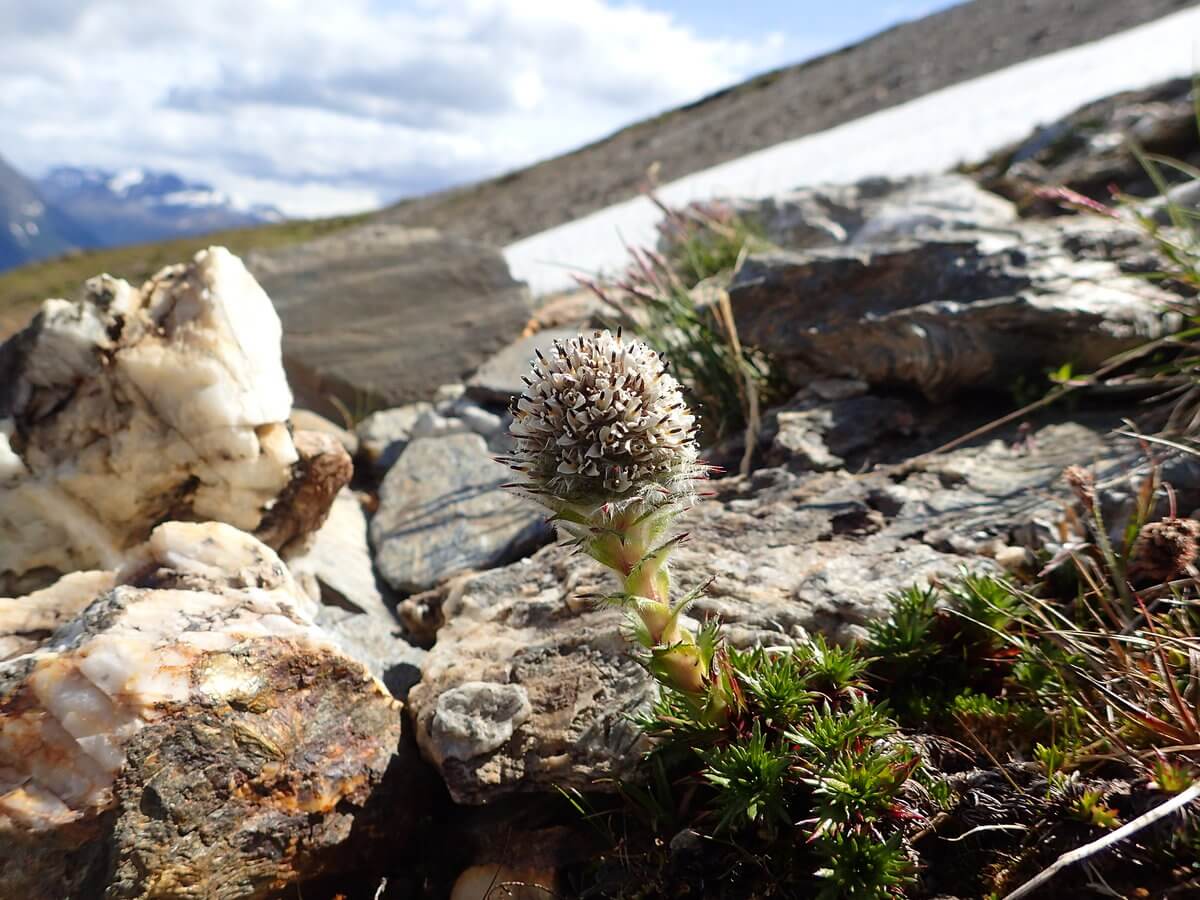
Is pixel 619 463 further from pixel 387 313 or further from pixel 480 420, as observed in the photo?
pixel 387 313

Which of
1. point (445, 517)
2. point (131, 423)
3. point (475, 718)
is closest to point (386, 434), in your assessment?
point (445, 517)

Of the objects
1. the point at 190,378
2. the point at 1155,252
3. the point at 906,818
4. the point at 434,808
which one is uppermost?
the point at 190,378

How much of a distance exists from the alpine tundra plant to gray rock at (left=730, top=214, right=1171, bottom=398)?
3031 mm

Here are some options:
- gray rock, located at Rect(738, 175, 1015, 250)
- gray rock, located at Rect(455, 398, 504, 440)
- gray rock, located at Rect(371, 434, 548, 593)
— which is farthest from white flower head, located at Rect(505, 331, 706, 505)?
gray rock, located at Rect(738, 175, 1015, 250)

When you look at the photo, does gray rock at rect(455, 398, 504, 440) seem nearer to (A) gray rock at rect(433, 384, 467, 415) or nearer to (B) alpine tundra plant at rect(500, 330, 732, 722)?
(A) gray rock at rect(433, 384, 467, 415)

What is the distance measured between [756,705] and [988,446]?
104 inches

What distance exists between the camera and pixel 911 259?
5684mm

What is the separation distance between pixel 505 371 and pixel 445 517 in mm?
2177

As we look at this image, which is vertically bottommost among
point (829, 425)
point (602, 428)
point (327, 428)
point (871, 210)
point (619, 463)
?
point (829, 425)

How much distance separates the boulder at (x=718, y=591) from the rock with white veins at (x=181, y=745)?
0.46 metres

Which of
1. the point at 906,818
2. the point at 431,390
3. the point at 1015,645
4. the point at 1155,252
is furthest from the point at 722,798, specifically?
the point at 431,390

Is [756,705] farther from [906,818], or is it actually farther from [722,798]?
[906,818]

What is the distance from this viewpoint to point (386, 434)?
23.6ft

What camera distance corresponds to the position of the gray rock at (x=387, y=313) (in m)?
8.05
